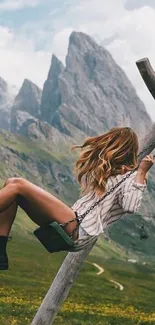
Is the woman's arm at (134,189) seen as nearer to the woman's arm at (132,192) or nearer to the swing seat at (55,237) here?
the woman's arm at (132,192)

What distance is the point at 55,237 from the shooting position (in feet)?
25.4

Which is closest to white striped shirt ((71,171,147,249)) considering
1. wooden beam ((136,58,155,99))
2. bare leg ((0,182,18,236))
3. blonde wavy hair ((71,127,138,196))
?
blonde wavy hair ((71,127,138,196))

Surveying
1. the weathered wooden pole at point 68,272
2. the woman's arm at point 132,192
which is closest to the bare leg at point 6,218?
the woman's arm at point 132,192

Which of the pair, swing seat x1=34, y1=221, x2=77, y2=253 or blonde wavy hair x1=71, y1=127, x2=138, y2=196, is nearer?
swing seat x1=34, y1=221, x2=77, y2=253

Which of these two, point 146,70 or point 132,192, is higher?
point 146,70

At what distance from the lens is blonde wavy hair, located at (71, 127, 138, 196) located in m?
8.26

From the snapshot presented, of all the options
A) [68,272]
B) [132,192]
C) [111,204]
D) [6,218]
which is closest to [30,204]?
[6,218]

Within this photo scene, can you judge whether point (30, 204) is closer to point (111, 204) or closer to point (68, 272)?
point (111, 204)

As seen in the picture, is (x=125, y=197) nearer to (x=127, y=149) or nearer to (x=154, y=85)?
(x=127, y=149)

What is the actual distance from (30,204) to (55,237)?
59 cm

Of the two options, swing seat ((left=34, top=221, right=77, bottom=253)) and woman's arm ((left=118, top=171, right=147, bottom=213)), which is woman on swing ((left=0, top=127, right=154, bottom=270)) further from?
swing seat ((left=34, top=221, right=77, bottom=253))

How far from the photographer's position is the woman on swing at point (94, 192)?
7746mm

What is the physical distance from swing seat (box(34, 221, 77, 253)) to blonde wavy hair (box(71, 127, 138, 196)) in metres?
0.88

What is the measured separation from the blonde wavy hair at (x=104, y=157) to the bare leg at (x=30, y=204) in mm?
612
